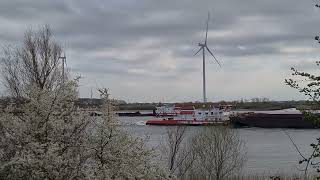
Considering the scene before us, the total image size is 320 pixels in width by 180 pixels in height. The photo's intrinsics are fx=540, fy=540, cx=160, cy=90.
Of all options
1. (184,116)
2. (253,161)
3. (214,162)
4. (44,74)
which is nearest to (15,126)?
(214,162)

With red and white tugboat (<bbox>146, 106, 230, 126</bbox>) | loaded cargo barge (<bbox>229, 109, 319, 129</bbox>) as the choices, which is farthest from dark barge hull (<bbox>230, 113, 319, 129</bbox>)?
red and white tugboat (<bbox>146, 106, 230, 126</bbox>)

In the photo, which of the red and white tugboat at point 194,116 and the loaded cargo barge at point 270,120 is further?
the red and white tugboat at point 194,116

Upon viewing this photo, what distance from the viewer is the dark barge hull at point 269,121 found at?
3371 inches

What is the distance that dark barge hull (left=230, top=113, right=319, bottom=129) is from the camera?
85.6 meters

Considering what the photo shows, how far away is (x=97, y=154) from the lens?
797cm

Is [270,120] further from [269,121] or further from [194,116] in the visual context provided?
[194,116]

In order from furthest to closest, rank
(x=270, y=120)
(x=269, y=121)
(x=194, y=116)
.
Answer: (x=194, y=116) < (x=269, y=121) < (x=270, y=120)

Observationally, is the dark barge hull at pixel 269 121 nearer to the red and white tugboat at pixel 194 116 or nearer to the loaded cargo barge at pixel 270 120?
the loaded cargo barge at pixel 270 120

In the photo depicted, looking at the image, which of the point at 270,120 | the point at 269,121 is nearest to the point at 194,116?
the point at 269,121

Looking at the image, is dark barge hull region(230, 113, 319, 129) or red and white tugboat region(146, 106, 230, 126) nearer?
dark barge hull region(230, 113, 319, 129)

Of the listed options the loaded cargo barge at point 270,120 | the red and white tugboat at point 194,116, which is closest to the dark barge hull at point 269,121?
the loaded cargo barge at point 270,120

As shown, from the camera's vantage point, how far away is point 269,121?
89.2 metres

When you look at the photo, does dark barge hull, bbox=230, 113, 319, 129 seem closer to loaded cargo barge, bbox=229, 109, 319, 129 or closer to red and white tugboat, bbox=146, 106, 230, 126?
loaded cargo barge, bbox=229, 109, 319, 129

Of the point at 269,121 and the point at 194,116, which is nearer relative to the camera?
the point at 269,121
